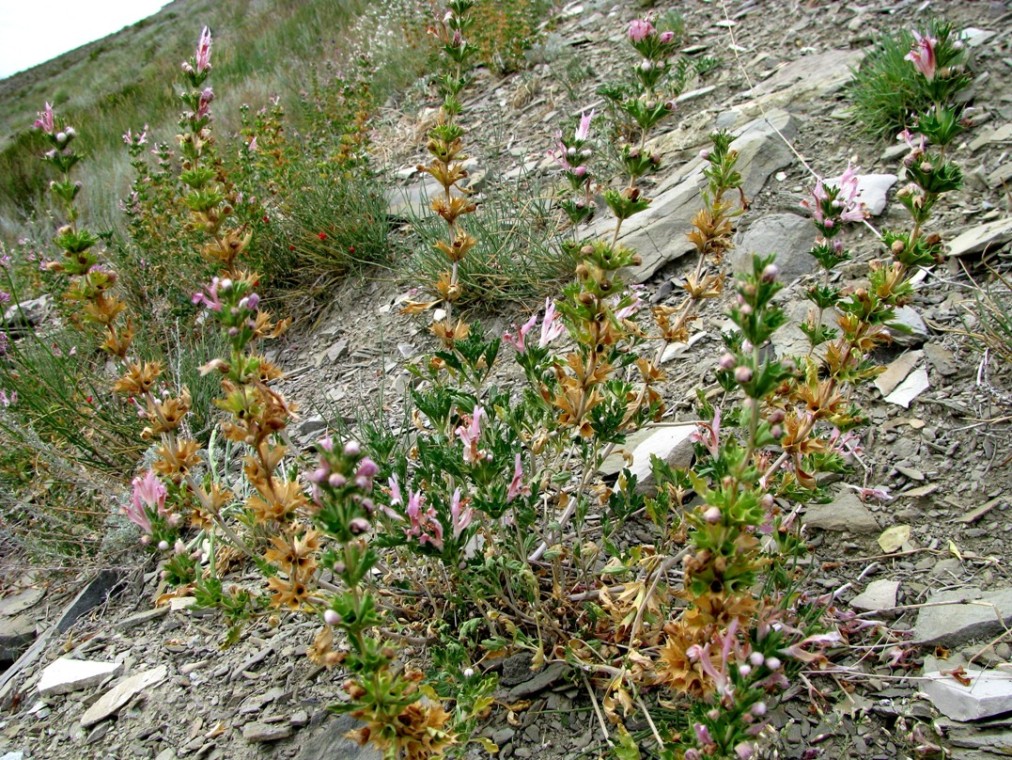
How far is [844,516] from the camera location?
2.19m

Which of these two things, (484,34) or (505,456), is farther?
(484,34)

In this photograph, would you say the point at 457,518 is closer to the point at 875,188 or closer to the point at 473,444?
the point at 473,444

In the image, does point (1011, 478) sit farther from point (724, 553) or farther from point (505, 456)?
point (505, 456)

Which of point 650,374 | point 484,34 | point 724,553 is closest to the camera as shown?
point 724,553

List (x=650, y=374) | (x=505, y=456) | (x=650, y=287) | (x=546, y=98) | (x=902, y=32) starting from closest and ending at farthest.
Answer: (x=505, y=456) → (x=650, y=374) → (x=650, y=287) → (x=902, y=32) → (x=546, y=98)

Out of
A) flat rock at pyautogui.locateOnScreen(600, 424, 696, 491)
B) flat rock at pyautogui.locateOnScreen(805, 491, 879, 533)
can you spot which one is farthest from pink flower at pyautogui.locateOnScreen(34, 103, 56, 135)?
flat rock at pyautogui.locateOnScreen(805, 491, 879, 533)

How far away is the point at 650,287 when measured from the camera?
3424mm

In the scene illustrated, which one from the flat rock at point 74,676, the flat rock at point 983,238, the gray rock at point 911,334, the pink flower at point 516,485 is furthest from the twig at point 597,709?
the flat rock at point 983,238

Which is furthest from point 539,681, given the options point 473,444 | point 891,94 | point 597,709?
point 891,94

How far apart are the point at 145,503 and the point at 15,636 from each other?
4.96 ft

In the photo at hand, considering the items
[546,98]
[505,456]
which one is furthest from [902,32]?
[505,456]

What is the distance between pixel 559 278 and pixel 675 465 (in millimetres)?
1443

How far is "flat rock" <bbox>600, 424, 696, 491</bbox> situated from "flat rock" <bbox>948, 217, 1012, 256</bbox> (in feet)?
4.36

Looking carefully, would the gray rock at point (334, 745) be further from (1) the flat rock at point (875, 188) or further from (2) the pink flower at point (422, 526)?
(1) the flat rock at point (875, 188)
